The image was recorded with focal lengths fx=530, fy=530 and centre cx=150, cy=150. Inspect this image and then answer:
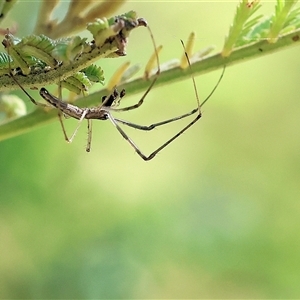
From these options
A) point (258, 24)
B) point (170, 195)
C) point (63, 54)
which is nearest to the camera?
point (63, 54)

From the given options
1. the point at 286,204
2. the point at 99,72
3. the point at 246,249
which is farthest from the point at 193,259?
the point at 99,72

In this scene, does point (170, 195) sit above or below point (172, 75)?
below

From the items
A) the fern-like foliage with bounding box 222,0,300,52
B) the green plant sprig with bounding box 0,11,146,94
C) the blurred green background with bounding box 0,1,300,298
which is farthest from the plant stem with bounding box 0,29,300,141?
the blurred green background with bounding box 0,1,300,298

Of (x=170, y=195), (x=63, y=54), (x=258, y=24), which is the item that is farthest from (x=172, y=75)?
(x=170, y=195)

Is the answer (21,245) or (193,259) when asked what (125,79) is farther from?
(193,259)

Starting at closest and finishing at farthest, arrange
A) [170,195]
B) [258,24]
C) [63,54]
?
[63,54] → [258,24] → [170,195]

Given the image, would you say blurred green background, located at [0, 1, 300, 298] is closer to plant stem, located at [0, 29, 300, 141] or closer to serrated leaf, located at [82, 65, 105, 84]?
plant stem, located at [0, 29, 300, 141]

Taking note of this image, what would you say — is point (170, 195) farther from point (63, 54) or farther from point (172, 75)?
point (63, 54)

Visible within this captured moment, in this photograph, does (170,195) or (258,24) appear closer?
(258,24)
